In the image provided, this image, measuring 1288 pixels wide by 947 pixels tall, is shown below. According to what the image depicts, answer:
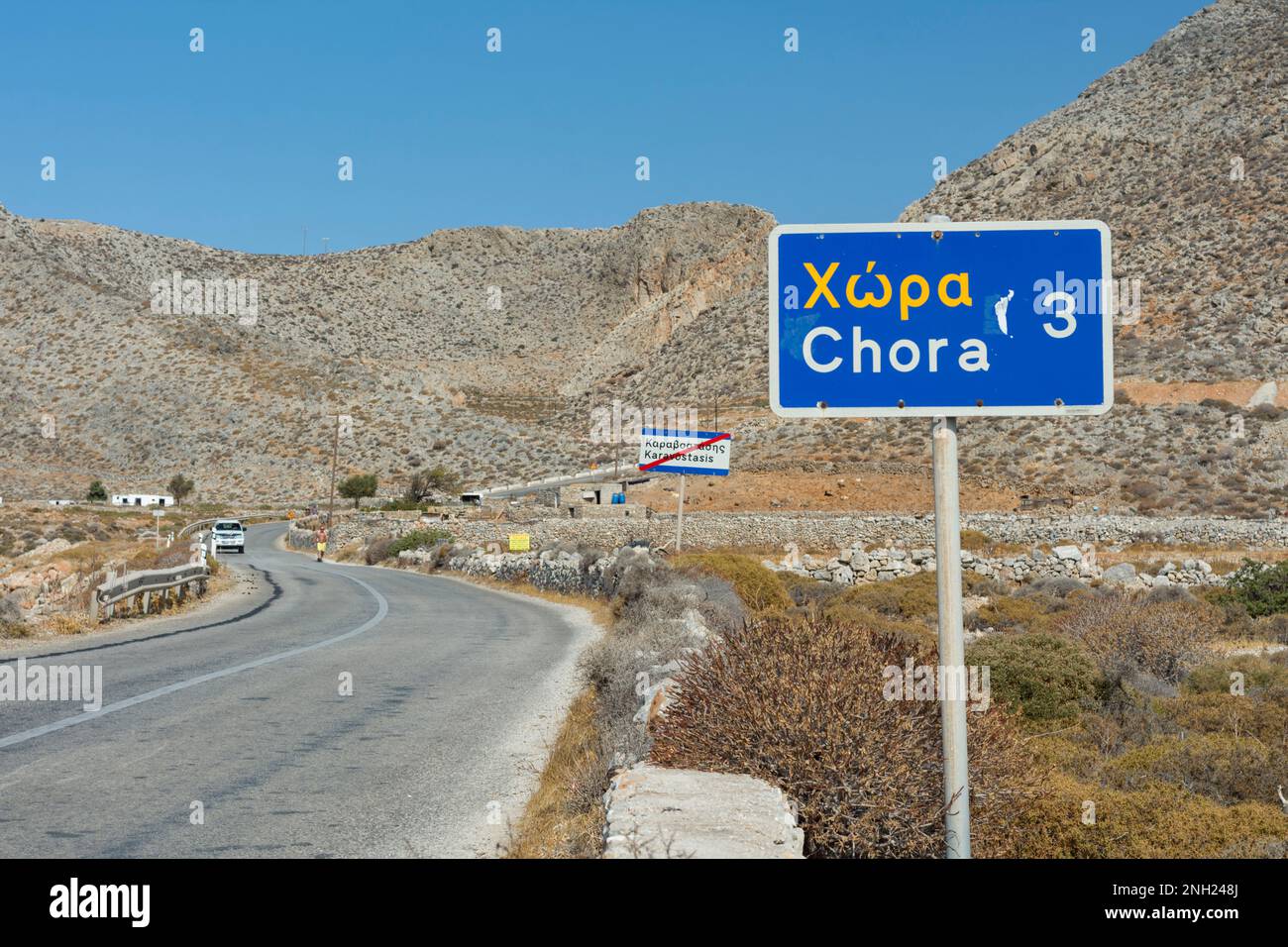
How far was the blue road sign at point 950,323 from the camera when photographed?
3.77 meters

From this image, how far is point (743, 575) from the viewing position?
22.0 m

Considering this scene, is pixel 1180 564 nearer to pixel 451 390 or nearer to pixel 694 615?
pixel 694 615

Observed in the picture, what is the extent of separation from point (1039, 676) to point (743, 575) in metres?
10.0

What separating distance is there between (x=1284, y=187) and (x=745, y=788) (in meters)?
74.6

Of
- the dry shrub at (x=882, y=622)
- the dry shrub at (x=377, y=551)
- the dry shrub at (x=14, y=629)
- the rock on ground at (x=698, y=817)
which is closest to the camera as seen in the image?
the rock on ground at (x=698, y=817)

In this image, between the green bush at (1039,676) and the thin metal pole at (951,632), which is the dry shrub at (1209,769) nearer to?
the green bush at (1039,676)

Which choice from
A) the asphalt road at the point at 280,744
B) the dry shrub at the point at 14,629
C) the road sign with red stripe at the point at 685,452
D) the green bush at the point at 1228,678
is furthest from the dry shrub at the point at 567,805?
the road sign with red stripe at the point at 685,452

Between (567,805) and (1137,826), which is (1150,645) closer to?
(1137,826)

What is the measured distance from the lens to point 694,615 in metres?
14.9

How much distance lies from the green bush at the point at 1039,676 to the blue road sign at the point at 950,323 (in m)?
8.37

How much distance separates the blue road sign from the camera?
12.4 feet

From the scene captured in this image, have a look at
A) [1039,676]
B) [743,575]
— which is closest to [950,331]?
[1039,676]
